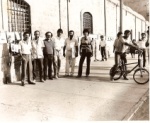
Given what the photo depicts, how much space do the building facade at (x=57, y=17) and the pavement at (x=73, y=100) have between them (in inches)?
64.0

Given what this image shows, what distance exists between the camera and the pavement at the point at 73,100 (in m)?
5.18

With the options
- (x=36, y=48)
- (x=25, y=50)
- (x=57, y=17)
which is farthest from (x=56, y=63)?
(x=57, y=17)

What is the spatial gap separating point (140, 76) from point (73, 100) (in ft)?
9.87

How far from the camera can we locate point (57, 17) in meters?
11.3

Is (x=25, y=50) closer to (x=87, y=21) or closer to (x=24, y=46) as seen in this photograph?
(x=24, y=46)

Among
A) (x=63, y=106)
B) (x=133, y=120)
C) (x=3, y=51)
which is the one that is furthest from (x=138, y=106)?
(x=3, y=51)

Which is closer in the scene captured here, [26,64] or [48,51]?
[26,64]

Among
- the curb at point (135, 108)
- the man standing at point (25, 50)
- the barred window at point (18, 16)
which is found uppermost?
the barred window at point (18, 16)

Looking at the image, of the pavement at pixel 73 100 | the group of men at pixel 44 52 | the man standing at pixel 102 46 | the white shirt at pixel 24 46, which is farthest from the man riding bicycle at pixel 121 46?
the man standing at pixel 102 46

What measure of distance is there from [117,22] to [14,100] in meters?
15.1

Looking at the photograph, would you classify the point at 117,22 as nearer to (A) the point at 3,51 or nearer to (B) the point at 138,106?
(A) the point at 3,51

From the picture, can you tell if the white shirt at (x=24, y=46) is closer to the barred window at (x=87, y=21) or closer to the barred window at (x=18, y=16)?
the barred window at (x=18, y=16)

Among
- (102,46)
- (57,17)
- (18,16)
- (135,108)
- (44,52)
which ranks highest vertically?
(57,17)

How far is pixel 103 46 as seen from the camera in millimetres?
14969
